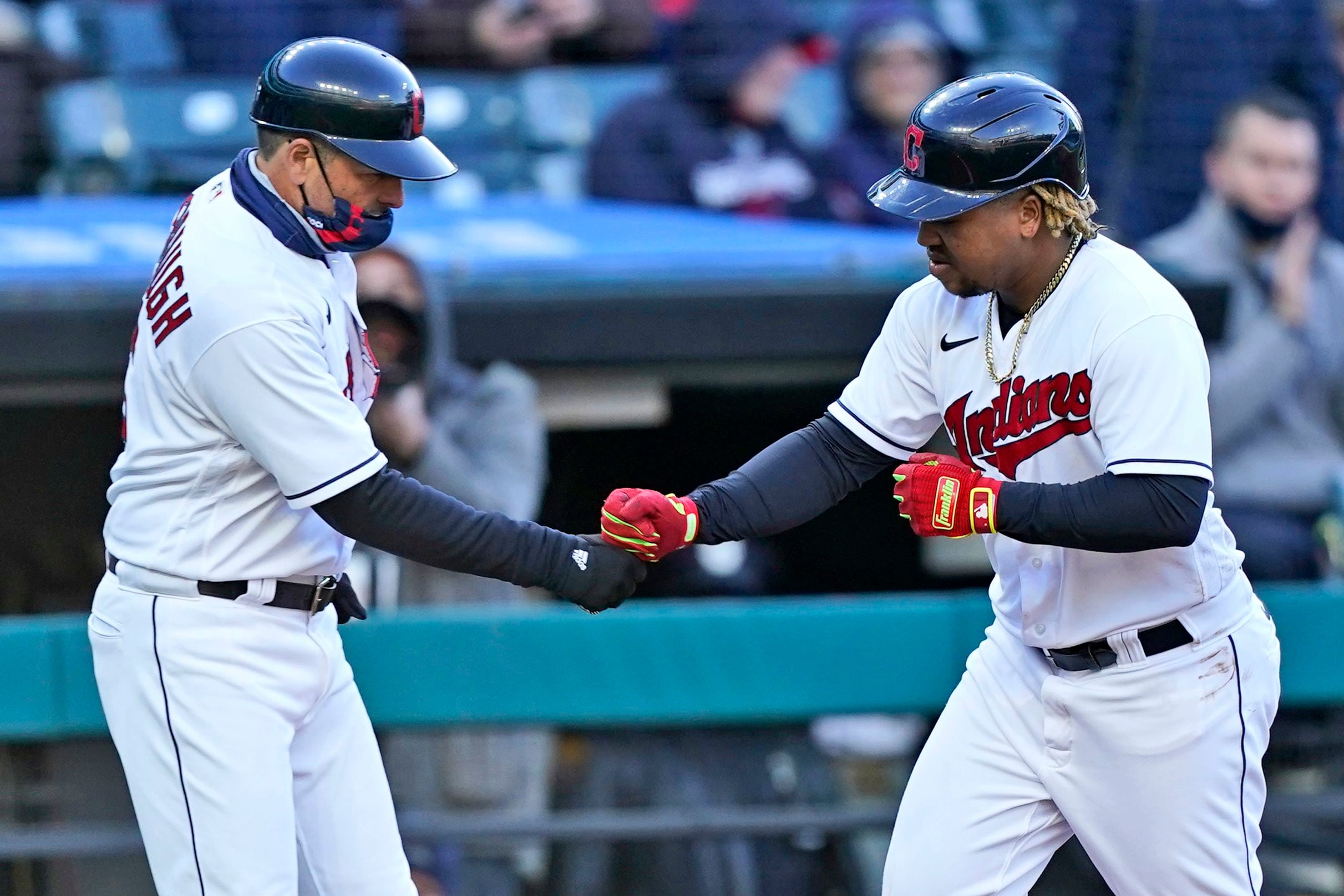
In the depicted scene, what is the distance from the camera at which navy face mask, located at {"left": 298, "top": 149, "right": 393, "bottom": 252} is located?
2.55m

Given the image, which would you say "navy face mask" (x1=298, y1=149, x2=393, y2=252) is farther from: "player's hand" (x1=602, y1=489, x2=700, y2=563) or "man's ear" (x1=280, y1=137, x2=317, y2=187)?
"player's hand" (x1=602, y1=489, x2=700, y2=563)

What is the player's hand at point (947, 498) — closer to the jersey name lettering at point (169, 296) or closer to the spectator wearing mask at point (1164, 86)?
the jersey name lettering at point (169, 296)

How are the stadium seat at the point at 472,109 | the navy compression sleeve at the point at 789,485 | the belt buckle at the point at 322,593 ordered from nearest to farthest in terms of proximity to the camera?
1. the belt buckle at the point at 322,593
2. the navy compression sleeve at the point at 789,485
3. the stadium seat at the point at 472,109

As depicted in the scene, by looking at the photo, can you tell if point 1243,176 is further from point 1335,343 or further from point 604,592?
point 604,592

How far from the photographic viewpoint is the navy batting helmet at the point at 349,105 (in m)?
2.51

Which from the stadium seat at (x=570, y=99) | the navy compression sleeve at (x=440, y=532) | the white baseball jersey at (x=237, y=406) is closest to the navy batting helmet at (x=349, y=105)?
the white baseball jersey at (x=237, y=406)

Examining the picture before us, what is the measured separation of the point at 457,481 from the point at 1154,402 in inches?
81.5

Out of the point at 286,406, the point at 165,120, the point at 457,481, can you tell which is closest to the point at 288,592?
the point at 286,406

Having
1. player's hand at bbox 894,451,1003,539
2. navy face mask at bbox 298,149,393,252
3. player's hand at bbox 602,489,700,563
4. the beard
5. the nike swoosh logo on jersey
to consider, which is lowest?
player's hand at bbox 602,489,700,563

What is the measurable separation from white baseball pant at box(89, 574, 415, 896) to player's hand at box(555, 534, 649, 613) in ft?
1.29

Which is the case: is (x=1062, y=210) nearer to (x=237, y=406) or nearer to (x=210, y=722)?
(x=237, y=406)

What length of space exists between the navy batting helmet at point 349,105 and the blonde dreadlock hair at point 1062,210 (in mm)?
897

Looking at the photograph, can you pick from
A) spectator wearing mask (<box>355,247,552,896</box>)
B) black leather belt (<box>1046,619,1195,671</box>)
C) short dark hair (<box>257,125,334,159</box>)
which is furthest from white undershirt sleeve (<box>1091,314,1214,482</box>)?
spectator wearing mask (<box>355,247,552,896</box>)

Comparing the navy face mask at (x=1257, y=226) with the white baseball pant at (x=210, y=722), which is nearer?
the white baseball pant at (x=210, y=722)
